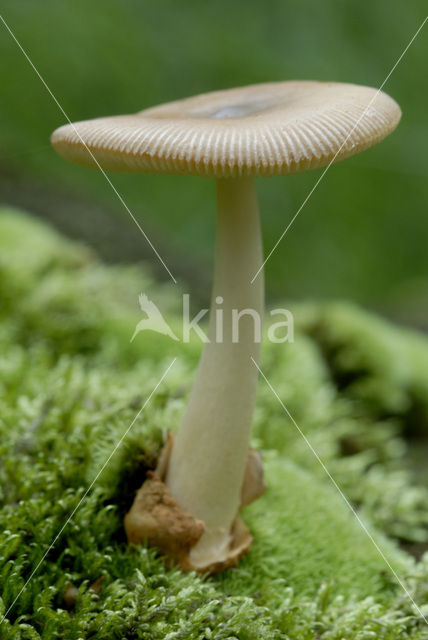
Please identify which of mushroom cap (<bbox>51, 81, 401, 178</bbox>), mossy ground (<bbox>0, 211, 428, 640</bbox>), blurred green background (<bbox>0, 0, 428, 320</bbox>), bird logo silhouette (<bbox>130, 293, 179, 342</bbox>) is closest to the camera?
mushroom cap (<bbox>51, 81, 401, 178</bbox>)

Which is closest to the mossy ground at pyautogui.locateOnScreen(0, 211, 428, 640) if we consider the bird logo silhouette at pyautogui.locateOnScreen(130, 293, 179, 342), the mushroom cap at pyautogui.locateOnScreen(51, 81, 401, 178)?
the bird logo silhouette at pyautogui.locateOnScreen(130, 293, 179, 342)

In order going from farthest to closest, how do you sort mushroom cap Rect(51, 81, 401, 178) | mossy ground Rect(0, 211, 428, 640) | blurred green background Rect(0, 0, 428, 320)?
blurred green background Rect(0, 0, 428, 320) < mossy ground Rect(0, 211, 428, 640) < mushroom cap Rect(51, 81, 401, 178)

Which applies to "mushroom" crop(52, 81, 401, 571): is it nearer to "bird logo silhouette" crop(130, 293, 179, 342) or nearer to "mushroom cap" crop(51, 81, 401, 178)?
"mushroom cap" crop(51, 81, 401, 178)

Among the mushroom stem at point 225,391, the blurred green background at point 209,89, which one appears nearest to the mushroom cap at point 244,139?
the mushroom stem at point 225,391

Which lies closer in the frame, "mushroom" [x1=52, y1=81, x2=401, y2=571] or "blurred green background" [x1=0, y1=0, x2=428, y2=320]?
"mushroom" [x1=52, y1=81, x2=401, y2=571]

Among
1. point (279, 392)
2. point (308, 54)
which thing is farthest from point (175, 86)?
point (279, 392)

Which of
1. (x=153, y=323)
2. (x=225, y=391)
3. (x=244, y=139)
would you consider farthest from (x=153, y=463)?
(x=153, y=323)

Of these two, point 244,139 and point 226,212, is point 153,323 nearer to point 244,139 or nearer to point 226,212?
point 226,212
